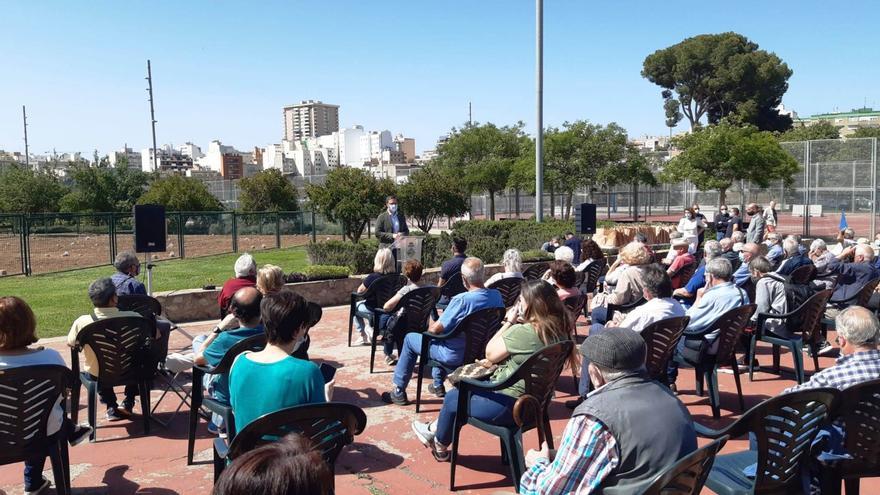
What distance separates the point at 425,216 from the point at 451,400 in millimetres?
19806

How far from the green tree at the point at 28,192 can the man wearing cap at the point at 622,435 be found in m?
47.9

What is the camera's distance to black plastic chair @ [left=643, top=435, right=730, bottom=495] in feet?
7.79

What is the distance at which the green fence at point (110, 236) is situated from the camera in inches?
741

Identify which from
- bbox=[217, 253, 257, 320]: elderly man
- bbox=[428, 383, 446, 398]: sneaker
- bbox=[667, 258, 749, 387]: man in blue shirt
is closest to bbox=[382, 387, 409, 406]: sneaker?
bbox=[428, 383, 446, 398]: sneaker

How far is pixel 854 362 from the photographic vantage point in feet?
11.2

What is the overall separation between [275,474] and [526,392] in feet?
8.68

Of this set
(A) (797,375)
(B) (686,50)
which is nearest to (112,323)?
(A) (797,375)

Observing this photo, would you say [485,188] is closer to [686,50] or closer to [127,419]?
[127,419]

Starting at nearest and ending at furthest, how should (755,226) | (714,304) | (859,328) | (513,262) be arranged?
(859,328), (714,304), (513,262), (755,226)

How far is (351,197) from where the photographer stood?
20.6 metres

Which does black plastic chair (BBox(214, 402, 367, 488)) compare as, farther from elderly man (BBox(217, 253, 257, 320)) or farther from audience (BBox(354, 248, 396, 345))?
audience (BBox(354, 248, 396, 345))

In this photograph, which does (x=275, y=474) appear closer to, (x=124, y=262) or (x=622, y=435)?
(x=622, y=435)

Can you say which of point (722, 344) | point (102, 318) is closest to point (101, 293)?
point (102, 318)

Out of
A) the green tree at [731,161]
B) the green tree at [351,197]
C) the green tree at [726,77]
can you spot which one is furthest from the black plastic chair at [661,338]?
the green tree at [726,77]
